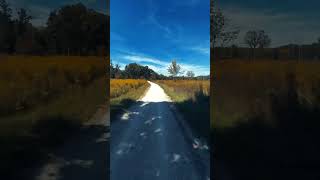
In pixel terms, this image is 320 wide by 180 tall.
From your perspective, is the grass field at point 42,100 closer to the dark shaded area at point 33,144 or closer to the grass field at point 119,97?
the dark shaded area at point 33,144

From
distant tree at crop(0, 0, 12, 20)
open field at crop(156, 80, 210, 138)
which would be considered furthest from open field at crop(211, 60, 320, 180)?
distant tree at crop(0, 0, 12, 20)

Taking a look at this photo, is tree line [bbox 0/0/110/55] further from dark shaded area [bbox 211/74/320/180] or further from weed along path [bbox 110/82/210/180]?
dark shaded area [bbox 211/74/320/180]

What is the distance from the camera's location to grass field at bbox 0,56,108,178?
12.7 ft

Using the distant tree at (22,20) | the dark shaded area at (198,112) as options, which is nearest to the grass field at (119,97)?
the dark shaded area at (198,112)

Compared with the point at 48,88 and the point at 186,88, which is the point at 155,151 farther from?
the point at 186,88

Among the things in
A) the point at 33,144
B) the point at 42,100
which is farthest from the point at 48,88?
the point at 33,144

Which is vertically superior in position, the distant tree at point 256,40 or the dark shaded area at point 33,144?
the distant tree at point 256,40

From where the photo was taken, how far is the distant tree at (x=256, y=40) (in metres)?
4.36

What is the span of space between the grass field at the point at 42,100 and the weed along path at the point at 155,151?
0.93 m

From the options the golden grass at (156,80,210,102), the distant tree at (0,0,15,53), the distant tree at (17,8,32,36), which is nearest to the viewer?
the distant tree at (0,0,15,53)

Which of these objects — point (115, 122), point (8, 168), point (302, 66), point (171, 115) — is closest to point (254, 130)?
point (302, 66)

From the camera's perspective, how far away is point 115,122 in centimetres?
746

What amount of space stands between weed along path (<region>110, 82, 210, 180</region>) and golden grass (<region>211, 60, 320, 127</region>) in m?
0.76

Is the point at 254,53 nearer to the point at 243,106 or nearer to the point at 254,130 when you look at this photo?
the point at 243,106
